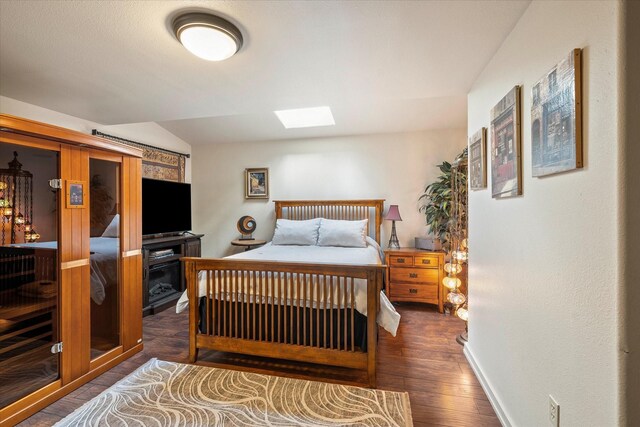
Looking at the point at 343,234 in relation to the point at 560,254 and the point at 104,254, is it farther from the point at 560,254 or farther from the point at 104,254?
the point at 560,254

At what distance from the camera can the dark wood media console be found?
3.27 metres

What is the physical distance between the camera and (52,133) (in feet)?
5.71

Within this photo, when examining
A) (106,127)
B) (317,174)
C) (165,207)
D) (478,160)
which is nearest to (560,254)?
(478,160)

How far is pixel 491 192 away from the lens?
5.85 feet

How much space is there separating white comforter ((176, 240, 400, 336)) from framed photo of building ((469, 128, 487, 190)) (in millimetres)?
1092

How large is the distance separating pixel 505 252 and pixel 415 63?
134cm

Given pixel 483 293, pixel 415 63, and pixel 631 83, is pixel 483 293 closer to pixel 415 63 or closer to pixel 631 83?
pixel 631 83

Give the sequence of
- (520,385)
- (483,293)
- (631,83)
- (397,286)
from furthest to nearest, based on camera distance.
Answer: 1. (397,286)
2. (483,293)
3. (520,385)
4. (631,83)

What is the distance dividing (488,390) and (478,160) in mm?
1541

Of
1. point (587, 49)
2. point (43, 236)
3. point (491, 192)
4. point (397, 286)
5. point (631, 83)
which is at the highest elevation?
point (587, 49)

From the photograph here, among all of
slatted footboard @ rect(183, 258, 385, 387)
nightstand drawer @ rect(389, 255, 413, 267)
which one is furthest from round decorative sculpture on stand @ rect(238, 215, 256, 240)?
nightstand drawer @ rect(389, 255, 413, 267)

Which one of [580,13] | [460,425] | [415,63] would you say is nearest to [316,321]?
[460,425]

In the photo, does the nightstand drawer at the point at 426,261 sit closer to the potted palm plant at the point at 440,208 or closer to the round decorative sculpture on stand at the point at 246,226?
the potted palm plant at the point at 440,208

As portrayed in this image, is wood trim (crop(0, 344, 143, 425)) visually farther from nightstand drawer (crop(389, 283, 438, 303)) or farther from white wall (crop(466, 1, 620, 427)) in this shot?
nightstand drawer (crop(389, 283, 438, 303))
